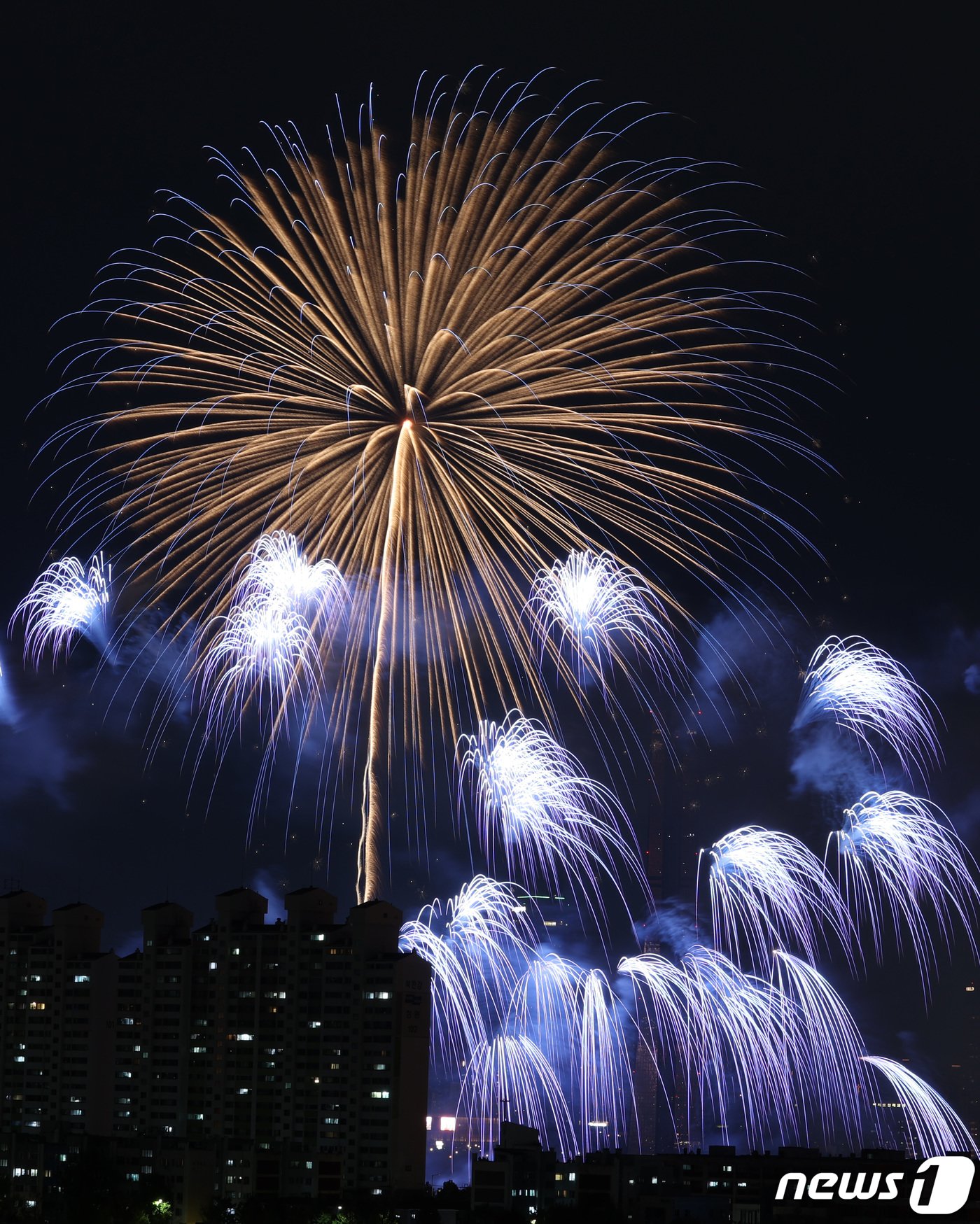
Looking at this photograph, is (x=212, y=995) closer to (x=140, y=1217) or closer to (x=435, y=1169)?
(x=140, y=1217)

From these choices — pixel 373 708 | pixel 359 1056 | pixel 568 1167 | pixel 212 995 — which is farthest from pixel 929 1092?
pixel 373 708

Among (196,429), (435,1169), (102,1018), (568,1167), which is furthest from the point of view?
(435,1169)

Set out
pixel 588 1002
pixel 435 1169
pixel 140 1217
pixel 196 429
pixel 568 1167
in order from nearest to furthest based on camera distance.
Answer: pixel 196 429
pixel 588 1002
pixel 140 1217
pixel 568 1167
pixel 435 1169

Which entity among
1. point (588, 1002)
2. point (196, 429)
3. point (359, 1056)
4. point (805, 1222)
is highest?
point (196, 429)

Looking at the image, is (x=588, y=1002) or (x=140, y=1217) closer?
(x=588, y=1002)

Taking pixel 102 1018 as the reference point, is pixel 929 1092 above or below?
below

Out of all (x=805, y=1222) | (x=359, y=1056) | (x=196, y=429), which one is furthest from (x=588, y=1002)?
(x=196, y=429)

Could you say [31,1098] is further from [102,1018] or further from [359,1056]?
[359,1056]
